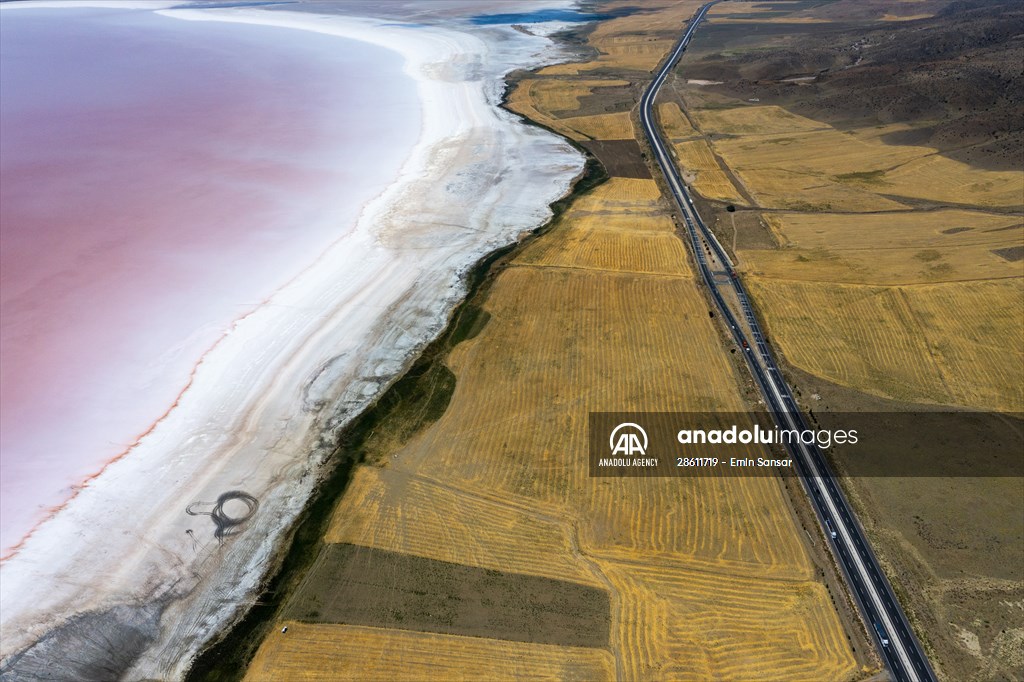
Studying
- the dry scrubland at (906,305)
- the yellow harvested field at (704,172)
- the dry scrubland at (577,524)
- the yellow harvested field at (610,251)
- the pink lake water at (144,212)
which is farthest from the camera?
the yellow harvested field at (704,172)

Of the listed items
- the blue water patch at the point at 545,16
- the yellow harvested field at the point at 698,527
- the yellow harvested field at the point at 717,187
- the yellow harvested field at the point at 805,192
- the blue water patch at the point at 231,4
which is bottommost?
the yellow harvested field at the point at 698,527

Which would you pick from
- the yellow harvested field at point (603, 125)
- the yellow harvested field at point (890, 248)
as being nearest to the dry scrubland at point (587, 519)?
the yellow harvested field at point (890, 248)

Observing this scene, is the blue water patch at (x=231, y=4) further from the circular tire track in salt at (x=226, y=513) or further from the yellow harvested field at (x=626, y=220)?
the circular tire track in salt at (x=226, y=513)

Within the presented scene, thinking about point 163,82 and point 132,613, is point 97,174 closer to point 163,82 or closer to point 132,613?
point 163,82

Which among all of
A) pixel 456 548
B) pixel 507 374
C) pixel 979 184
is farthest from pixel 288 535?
pixel 979 184

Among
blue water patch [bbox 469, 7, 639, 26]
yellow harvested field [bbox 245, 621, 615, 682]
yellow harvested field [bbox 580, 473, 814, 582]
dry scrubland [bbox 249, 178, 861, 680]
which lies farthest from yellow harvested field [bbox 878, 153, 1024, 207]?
blue water patch [bbox 469, 7, 639, 26]
